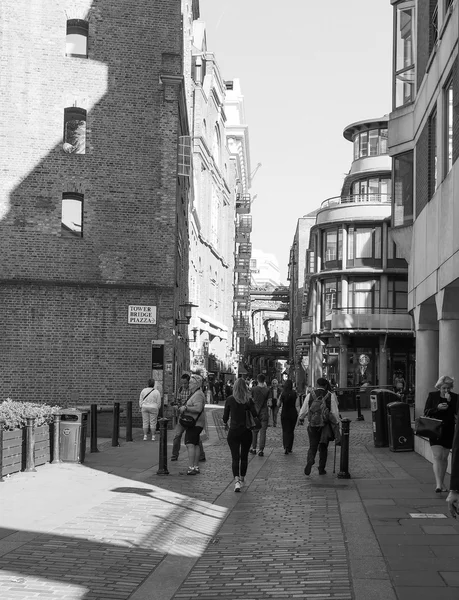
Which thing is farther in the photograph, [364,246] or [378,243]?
[364,246]

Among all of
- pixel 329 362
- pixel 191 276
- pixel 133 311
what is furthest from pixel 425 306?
pixel 329 362

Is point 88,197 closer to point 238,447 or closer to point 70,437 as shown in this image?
point 70,437

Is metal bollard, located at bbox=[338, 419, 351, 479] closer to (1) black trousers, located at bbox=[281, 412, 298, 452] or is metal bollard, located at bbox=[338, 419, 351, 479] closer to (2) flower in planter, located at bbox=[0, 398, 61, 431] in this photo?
(1) black trousers, located at bbox=[281, 412, 298, 452]

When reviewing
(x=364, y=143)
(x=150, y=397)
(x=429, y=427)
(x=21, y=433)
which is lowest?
(x=21, y=433)

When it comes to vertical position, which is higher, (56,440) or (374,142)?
(374,142)

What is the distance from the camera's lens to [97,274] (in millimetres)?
25625

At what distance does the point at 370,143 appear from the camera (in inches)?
2308

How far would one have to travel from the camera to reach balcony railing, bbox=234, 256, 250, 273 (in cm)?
9619

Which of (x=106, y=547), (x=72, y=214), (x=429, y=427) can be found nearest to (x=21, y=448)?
(x=106, y=547)

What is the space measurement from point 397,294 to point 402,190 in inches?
1312

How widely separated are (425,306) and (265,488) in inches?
278

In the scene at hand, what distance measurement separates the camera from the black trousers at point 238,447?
13.0m

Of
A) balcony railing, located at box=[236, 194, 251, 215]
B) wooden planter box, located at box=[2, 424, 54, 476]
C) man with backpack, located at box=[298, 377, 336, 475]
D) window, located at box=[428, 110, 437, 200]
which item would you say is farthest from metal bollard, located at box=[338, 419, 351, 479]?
balcony railing, located at box=[236, 194, 251, 215]

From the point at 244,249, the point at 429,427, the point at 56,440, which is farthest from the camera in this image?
the point at 244,249
